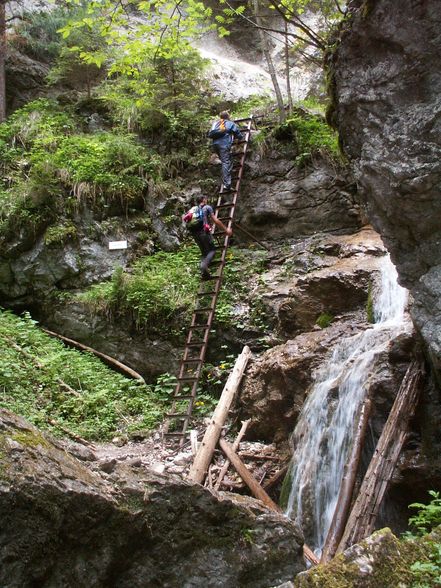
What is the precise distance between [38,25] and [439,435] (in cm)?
1708

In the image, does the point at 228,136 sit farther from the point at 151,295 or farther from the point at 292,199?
the point at 151,295

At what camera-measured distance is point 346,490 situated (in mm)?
5238

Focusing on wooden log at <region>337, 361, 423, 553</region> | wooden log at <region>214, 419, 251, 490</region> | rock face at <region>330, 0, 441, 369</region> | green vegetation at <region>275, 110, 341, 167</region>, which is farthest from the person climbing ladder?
wooden log at <region>337, 361, 423, 553</region>

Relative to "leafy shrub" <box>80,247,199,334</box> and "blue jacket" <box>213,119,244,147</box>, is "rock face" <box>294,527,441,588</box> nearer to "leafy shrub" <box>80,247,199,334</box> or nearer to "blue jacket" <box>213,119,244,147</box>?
"leafy shrub" <box>80,247,199,334</box>

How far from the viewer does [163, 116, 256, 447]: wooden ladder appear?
8586mm

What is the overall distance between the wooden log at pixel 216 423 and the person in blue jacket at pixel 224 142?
438 cm

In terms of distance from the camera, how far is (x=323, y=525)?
559 centimetres

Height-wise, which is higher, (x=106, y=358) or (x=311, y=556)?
(x=106, y=358)

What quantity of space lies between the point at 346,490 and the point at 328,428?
1.14 meters

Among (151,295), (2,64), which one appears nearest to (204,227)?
(151,295)

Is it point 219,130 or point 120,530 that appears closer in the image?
point 120,530

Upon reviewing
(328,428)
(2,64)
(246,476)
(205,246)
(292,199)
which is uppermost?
(2,64)

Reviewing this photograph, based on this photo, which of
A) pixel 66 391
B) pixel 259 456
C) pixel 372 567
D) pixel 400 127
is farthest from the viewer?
pixel 66 391

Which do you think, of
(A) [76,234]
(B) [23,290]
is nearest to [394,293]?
(A) [76,234]
